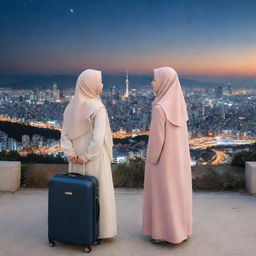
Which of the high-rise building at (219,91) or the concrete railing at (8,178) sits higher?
the high-rise building at (219,91)

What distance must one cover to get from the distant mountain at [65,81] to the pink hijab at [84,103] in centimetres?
448

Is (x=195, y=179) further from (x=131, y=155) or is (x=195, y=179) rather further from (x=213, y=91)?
(x=213, y=91)

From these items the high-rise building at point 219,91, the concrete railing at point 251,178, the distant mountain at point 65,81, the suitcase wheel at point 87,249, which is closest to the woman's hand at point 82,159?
the suitcase wheel at point 87,249

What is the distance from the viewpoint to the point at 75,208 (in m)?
4.45

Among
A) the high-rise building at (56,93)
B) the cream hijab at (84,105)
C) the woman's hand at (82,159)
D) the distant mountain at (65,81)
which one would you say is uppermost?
the distant mountain at (65,81)

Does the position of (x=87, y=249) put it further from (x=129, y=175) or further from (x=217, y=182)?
(x=217, y=182)

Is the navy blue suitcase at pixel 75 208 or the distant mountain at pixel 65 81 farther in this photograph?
the distant mountain at pixel 65 81

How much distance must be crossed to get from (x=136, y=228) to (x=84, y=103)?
176cm

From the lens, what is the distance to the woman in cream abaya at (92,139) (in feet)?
14.7

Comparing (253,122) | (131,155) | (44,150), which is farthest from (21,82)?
(253,122)

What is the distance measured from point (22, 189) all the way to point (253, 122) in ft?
16.2

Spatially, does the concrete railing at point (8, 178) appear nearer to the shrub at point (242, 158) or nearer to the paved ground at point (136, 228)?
the paved ground at point (136, 228)

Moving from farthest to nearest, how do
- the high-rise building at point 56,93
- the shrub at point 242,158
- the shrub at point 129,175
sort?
the high-rise building at point 56,93, the shrub at point 242,158, the shrub at point 129,175

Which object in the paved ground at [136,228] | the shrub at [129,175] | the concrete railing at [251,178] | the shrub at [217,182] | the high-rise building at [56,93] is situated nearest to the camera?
the paved ground at [136,228]
